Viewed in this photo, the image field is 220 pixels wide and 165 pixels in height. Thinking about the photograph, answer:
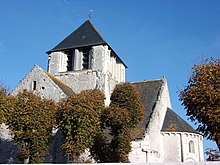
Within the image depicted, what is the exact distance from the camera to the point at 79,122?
1580 centimetres

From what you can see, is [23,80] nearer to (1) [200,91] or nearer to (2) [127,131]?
(2) [127,131]

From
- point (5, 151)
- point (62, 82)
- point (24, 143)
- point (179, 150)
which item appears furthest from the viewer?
point (62, 82)

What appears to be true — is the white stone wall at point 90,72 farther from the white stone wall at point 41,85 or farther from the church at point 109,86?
the white stone wall at point 41,85

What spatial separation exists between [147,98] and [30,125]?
1064 cm

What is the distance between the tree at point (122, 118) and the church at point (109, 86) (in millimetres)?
3052

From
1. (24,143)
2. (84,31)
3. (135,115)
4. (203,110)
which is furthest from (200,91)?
(84,31)

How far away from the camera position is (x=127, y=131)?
16641 millimetres

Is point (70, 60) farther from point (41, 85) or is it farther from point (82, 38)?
point (41, 85)

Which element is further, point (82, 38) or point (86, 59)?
point (82, 38)

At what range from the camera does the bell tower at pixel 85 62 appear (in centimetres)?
2442

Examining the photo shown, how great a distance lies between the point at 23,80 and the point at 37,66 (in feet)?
4.84

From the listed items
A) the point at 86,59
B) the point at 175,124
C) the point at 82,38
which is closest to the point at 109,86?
the point at 86,59

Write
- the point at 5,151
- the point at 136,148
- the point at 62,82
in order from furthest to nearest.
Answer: the point at 62,82
the point at 5,151
the point at 136,148

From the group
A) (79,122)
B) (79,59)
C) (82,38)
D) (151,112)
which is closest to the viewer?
(79,122)
